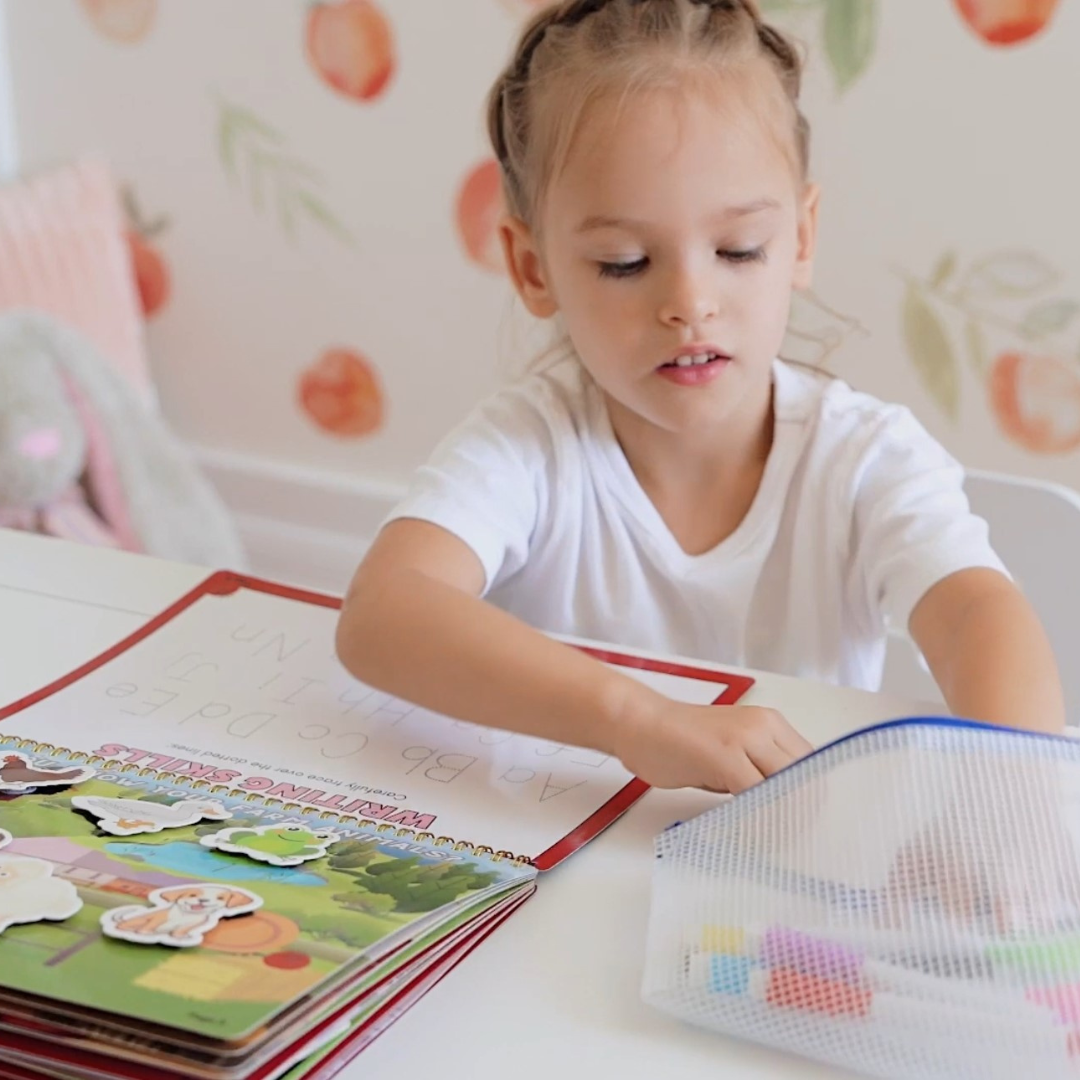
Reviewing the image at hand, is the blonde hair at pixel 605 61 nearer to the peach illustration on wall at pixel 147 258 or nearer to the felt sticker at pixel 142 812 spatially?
the felt sticker at pixel 142 812

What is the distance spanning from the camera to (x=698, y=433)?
96cm

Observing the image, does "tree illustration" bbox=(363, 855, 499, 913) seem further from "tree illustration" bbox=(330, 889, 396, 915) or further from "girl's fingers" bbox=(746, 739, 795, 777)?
"girl's fingers" bbox=(746, 739, 795, 777)

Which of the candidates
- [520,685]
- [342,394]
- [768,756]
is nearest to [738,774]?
[768,756]

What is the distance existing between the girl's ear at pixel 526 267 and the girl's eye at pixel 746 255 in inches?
5.9

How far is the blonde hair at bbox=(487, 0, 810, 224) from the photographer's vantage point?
85 cm

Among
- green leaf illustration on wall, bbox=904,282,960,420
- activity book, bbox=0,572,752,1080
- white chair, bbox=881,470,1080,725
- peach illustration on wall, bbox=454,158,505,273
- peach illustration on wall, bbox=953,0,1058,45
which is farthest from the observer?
peach illustration on wall, bbox=454,158,505,273

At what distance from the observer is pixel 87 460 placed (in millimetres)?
1698

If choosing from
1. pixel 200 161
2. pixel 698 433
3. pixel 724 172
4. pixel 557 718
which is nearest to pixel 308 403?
pixel 200 161

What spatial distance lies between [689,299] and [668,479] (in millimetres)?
190

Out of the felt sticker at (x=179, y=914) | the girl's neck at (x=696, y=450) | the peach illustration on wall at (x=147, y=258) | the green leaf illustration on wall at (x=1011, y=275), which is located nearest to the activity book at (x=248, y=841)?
the felt sticker at (x=179, y=914)

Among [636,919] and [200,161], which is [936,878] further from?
[200,161]

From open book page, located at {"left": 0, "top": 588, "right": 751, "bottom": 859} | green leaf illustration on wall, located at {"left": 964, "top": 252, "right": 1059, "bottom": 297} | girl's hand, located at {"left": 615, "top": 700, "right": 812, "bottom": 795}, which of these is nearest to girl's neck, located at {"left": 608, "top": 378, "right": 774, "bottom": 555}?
open book page, located at {"left": 0, "top": 588, "right": 751, "bottom": 859}

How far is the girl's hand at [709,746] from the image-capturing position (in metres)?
0.61

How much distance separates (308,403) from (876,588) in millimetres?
1298
